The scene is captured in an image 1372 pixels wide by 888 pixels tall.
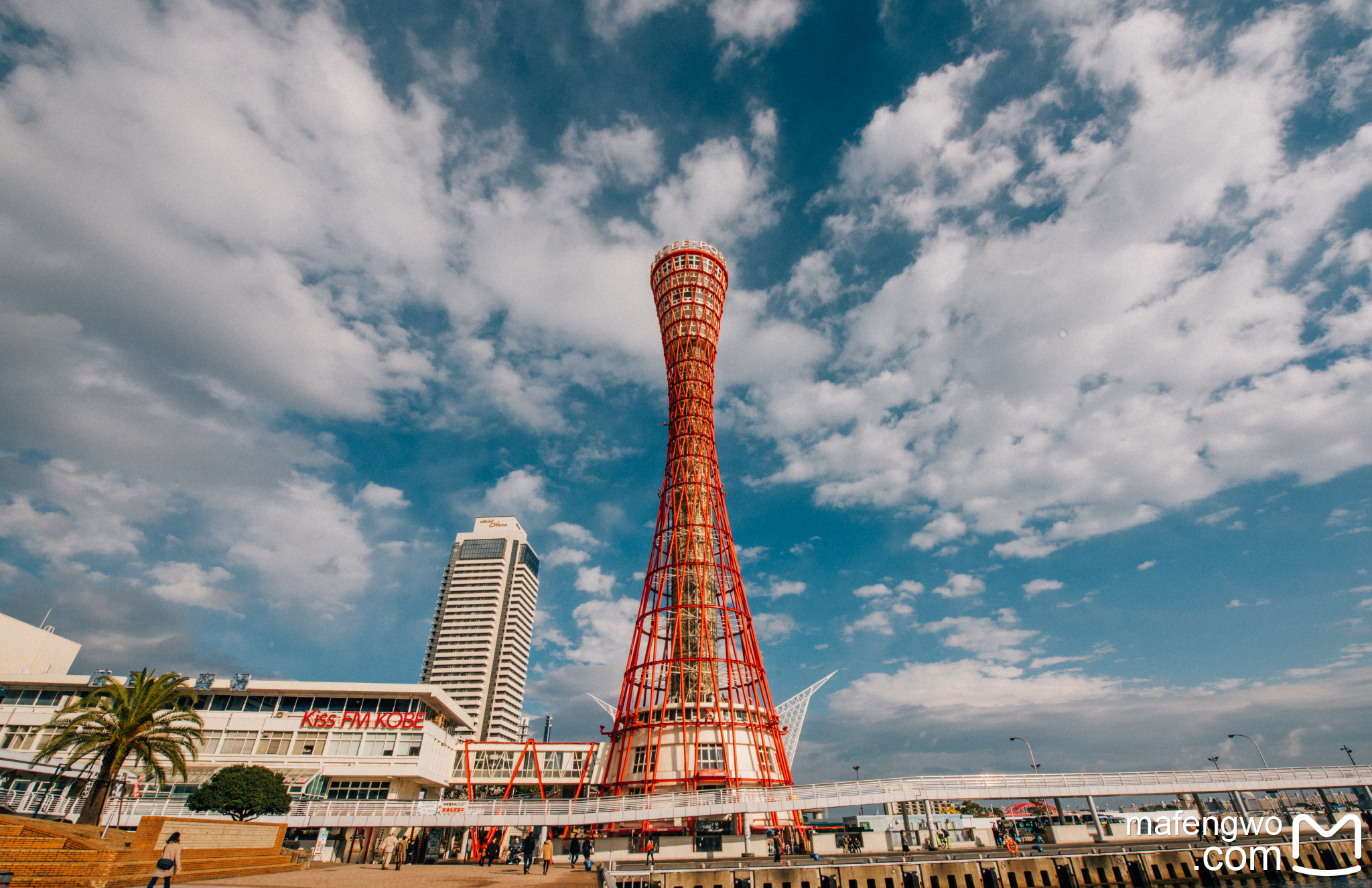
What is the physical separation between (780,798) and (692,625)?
14510mm

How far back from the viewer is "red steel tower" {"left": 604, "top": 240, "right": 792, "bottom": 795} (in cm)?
3794

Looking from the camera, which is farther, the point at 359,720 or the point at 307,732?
the point at 359,720

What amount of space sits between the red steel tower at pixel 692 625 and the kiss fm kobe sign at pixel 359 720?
1477 cm

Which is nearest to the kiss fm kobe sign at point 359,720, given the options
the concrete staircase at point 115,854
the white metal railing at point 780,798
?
the white metal railing at point 780,798

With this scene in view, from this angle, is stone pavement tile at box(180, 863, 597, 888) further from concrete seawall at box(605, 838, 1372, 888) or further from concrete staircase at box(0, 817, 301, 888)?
concrete seawall at box(605, 838, 1372, 888)

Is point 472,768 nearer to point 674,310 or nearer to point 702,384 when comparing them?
point 702,384

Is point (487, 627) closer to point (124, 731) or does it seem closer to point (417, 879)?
point (124, 731)

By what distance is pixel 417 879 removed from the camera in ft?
73.5

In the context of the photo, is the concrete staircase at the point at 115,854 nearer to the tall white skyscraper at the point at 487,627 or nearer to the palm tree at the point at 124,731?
the palm tree at the point at 124,731

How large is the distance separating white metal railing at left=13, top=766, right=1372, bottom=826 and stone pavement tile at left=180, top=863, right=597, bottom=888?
2.49 m

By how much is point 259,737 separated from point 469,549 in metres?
126

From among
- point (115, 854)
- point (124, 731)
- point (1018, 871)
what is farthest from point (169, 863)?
point (1018, 871)

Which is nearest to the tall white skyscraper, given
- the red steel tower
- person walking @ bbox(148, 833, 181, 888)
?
the red steel tower

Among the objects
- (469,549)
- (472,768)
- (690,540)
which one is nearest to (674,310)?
(690,540)
